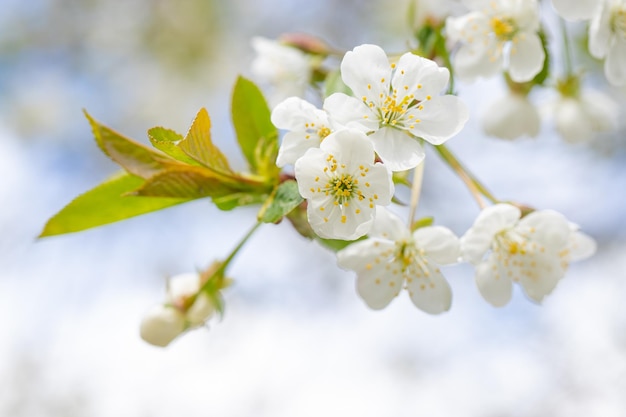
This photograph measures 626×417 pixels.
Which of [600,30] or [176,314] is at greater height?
[600,30]

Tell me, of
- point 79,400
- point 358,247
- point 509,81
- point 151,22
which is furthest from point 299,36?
point 79,400

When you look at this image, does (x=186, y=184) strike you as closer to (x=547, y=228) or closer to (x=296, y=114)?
(x=296, y=114)

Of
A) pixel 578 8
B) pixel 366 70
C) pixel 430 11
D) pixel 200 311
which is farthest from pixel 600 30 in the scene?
pixel 200 311

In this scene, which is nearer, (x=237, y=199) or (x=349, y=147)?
(x=349, y=147)

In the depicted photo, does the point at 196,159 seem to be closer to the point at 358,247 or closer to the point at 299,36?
the point at 358,247

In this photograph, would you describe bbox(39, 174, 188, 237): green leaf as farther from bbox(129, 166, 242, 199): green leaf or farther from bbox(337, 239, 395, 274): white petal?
bbox(337, 239, 395, 274): white petal
